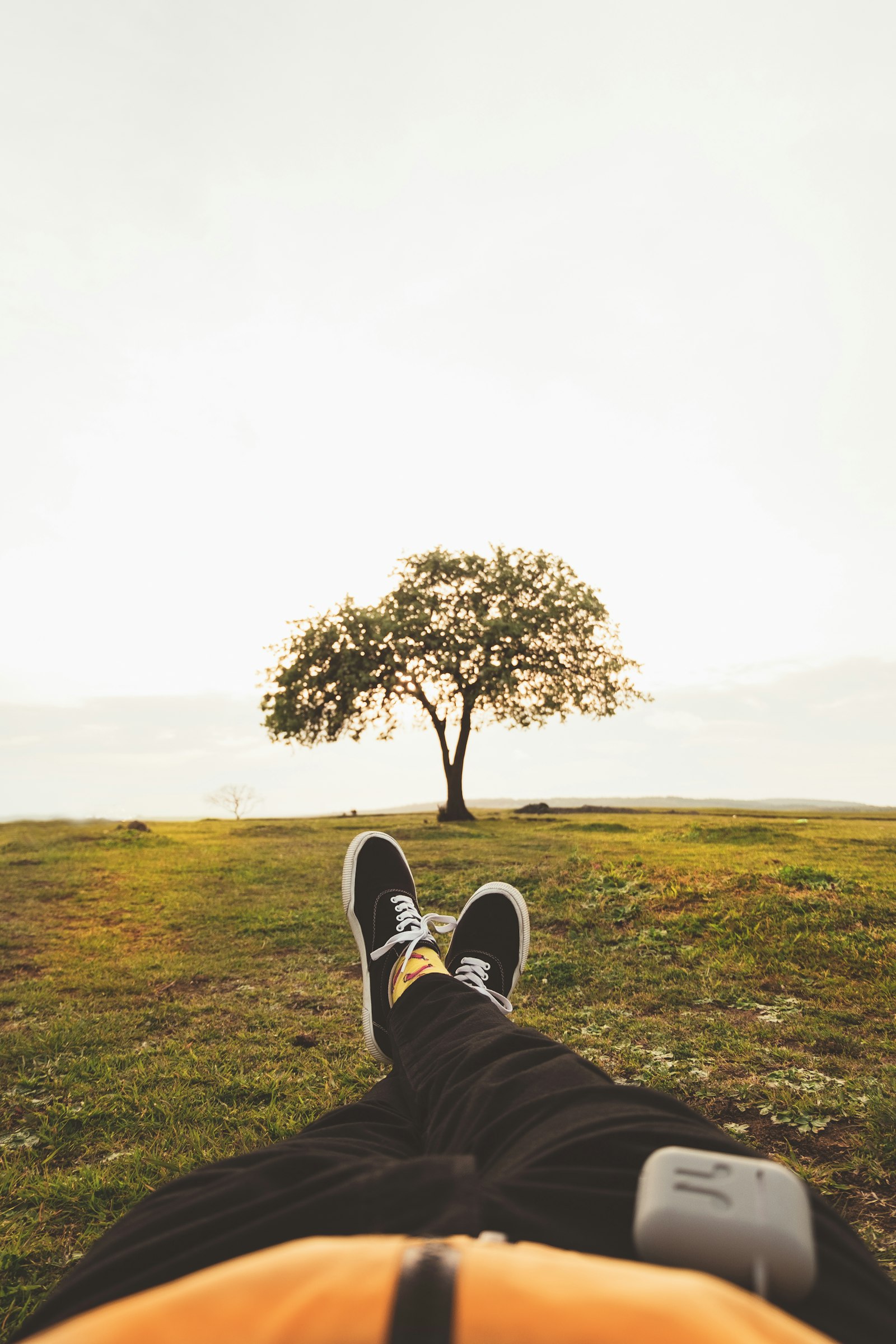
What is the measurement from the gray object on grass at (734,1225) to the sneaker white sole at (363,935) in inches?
90.1

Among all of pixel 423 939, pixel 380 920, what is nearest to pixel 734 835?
pixel 380 920

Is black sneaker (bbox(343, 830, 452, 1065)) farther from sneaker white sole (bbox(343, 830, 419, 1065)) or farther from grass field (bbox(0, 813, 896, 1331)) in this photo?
grass field (bbox(0, 813, 896, 1331))

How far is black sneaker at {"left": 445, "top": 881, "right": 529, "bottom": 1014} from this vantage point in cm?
380

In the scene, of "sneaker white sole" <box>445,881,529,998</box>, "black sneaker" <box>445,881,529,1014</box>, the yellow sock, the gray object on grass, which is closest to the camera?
the gray object on grass

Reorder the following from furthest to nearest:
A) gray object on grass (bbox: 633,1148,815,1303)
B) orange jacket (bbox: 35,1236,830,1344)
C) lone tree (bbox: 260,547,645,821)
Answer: lone tree (bbox: 260,547,645,821) → gray object on grass (bbox: 633,1148,815,1303) → orange jacket (bbox: 35,1236,830,1344)

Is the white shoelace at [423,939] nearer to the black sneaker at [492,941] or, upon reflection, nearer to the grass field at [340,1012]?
the black sneaker at [492,941]

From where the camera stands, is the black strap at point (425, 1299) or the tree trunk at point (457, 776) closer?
the black strap at point (425, 1299)

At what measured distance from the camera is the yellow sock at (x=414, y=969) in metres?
2.93

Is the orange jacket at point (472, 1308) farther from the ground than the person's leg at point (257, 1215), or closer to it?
farther from the ground

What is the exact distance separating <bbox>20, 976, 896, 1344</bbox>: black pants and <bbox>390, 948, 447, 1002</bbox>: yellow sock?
4.04 feet

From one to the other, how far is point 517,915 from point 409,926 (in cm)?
81

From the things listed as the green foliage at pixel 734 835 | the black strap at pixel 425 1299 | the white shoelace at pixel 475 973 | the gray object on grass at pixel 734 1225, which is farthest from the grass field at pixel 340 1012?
the green foliage at pixel 734 835

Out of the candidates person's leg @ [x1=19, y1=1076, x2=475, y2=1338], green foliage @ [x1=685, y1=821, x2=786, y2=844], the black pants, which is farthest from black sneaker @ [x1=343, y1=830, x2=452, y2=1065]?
green foliage @ [x1=685, y1=821, x2=786, y2=844]

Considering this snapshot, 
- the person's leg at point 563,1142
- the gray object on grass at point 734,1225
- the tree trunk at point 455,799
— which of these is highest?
the gray object on grass at point 734,1225
